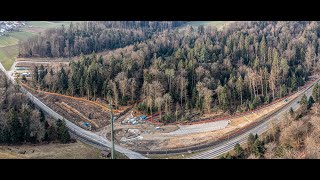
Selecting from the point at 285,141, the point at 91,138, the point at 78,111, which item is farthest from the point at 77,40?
the point at 285,141

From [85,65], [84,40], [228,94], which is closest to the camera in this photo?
[228,94]

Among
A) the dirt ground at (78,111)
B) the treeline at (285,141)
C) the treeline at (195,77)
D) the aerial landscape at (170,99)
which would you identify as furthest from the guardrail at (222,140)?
the dirt ground at (78,111)

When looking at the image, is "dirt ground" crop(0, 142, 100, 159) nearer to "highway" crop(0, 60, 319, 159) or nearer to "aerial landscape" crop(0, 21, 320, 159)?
"aerial landscape" crop(0, 21, 320, 159)

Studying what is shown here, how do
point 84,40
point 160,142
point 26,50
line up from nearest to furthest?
point 160,142 → point 26,50 → point 84,40

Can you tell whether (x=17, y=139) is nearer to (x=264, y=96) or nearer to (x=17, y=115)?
(x=17, y=115)

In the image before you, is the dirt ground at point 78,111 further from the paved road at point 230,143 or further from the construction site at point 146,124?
the paved road at point 230,143

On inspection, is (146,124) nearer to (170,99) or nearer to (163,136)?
(163,136)

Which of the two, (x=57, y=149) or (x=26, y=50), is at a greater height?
(x=26, y=50)

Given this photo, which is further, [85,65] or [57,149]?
[85,65]
